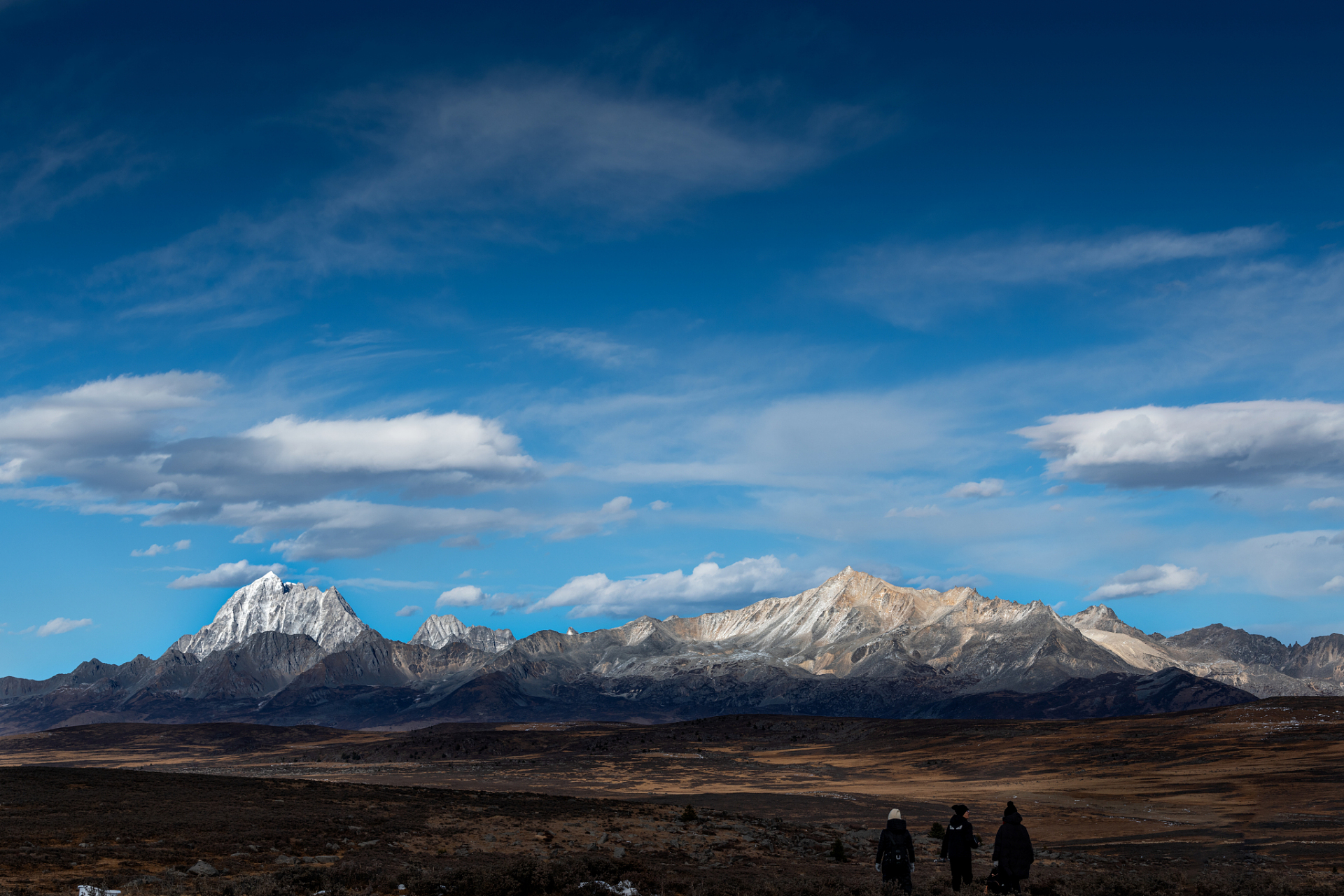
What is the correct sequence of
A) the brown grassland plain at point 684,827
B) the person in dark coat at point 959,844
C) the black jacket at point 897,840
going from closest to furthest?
the black jacket at point 897,840, the person in dark coat at point 959,844, the brown grassland plain at point 684,827

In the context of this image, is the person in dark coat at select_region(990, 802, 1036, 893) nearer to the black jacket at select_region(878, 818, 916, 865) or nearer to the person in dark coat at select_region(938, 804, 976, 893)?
the person in dark coat at select_region(938, 804, 976, 893)

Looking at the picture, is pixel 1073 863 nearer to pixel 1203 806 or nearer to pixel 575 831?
pixel 575 831

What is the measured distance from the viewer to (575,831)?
165 ft

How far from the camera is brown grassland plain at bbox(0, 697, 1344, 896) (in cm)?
3091

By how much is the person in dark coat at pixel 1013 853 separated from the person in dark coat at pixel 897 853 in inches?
88.2

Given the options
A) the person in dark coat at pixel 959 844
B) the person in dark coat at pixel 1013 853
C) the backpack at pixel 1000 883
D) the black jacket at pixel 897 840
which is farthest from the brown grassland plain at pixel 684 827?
the person in dark coat at pixel 1013 853

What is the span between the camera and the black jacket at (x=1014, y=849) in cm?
2467

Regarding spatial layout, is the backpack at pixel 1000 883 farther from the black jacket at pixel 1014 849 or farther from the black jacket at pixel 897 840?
the black jacket at pixel 897 840

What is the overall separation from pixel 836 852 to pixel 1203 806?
4541 cm

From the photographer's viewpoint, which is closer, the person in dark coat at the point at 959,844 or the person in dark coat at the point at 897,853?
the person in dark coat at the point at 897,853

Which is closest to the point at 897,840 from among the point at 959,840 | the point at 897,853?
the point at 897,853

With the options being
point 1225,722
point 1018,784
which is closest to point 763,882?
point 1018,784

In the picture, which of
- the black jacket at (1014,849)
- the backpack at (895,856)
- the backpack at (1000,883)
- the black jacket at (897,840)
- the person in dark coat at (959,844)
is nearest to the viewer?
the black jacket at (1014,849)

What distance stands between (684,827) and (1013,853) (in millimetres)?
31114
